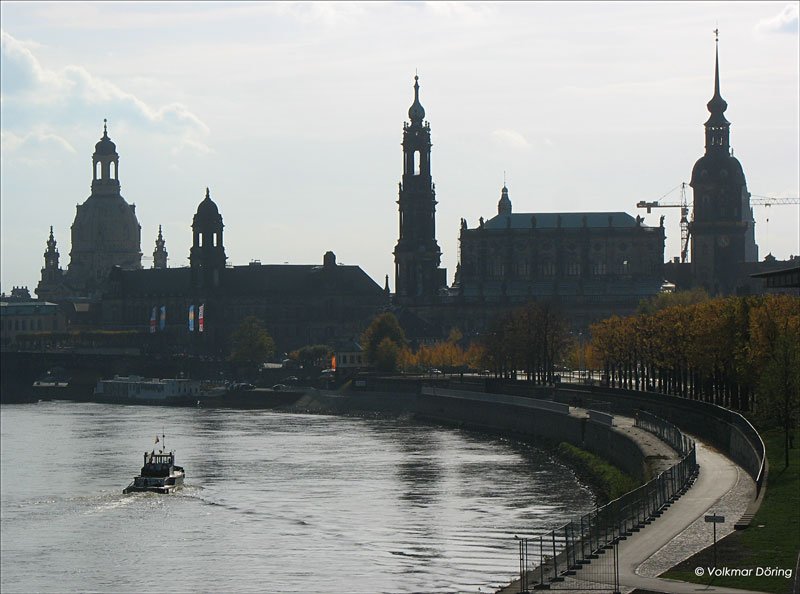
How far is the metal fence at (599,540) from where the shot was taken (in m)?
44.4

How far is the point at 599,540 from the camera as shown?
48.9 m

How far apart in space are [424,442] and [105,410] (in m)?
57.6

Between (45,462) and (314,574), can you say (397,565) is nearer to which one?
(314,574)

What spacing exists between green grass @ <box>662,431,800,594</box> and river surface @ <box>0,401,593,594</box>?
26.1 feet

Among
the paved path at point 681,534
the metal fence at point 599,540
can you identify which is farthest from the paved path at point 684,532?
the metal fence at point 599,540

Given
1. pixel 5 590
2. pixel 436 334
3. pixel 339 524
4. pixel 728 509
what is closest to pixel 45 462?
pixel 339 524

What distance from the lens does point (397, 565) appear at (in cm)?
6038

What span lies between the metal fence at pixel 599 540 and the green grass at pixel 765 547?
1.93 m

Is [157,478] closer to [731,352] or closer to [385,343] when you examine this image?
[731,352]

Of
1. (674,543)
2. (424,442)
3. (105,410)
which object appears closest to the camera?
(674,543)

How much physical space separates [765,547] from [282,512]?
3265 centimetres

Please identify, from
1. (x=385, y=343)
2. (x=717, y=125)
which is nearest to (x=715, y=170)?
(x=717, y=125)

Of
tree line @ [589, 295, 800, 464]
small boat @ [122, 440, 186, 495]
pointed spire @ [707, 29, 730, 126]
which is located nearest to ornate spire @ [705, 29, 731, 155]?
pointed spire @ [707, 29, 730, 126]

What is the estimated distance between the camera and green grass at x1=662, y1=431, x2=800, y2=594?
139 ft
